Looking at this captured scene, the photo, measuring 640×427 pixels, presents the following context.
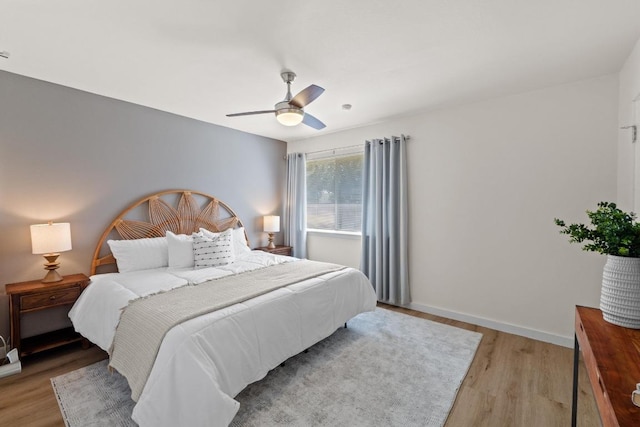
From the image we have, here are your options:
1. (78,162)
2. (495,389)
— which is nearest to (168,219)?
(78,162)

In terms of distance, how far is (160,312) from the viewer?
194 centimetres

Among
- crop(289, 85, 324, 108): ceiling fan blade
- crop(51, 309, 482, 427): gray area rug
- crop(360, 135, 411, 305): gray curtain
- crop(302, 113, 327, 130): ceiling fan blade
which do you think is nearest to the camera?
crop(51, 309, 482, 427): gray area rug

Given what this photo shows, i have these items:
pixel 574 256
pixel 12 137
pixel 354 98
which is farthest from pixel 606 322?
pixel 12 137

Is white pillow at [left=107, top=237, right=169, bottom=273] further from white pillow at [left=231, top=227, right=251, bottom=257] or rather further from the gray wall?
white pillow at [left=231, top=227, right=251, bottom=257]

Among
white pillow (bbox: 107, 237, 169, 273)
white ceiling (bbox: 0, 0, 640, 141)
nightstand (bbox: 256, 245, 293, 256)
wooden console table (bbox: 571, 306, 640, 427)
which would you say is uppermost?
white ceiling (bbox: 0, 0, 640, 141)

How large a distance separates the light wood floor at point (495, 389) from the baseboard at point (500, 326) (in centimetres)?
8

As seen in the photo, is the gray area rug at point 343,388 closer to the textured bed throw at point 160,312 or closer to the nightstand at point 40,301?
the textured bed throw at point 160,312

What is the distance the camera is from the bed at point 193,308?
159 centimetres

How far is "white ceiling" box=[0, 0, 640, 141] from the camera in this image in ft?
5.81

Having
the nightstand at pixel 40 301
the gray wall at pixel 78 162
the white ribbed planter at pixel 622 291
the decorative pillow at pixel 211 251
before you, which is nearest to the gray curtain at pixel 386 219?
the decorative pillow at pixel 211 251

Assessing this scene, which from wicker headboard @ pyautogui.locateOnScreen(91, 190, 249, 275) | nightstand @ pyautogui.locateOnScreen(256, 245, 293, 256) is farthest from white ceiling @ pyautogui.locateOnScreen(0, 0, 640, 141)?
nightstand @ pyautogui.locateOnScreen(256, 245, 293, 256)

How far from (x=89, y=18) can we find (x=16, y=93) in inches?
59.5

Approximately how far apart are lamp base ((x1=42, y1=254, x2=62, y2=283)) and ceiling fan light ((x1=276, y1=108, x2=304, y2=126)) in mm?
2449

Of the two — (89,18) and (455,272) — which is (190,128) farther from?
(455,272)
